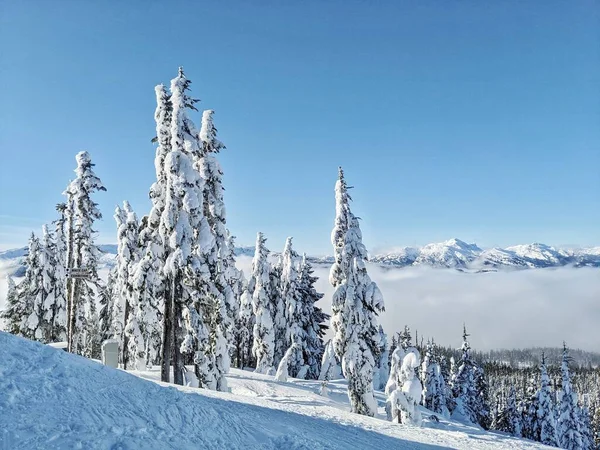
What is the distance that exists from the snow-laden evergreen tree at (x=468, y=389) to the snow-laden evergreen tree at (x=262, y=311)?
3112 centimetres

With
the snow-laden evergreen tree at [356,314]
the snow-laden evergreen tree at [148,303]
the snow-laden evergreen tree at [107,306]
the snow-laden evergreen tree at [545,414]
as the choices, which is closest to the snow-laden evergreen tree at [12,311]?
the snow-laden evergreen tree at [107,306]

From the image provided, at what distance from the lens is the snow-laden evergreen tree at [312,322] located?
45094 millimetres

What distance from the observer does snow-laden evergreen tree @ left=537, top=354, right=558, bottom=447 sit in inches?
1827

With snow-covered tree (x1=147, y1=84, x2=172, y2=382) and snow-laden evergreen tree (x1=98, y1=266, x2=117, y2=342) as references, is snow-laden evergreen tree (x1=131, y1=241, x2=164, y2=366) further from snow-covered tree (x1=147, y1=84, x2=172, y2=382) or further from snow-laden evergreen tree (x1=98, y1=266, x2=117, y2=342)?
snow-laden evergreen tree (x1=98, y1=266, x2=117, y2=342)

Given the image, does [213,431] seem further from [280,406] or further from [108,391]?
[280,406]

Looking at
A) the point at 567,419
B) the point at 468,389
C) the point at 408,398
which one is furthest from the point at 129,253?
the point at 468,389

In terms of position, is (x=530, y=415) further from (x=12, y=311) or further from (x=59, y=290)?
(x=12, y=311)

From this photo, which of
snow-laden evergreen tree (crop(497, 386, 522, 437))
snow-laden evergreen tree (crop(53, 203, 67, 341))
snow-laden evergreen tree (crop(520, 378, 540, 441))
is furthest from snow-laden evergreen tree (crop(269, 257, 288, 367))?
snow-laden evergreen tree (crop(497, 386, 522, 437))

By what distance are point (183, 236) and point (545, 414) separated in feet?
153

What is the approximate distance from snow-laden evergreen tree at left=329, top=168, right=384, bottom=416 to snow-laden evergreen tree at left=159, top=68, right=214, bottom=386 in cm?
779

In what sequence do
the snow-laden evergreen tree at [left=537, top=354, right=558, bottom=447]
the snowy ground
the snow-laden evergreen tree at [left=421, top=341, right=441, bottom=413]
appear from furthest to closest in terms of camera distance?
the snow-laden evergreen tree at [left=421, top=341, right=441, bottom=413] → the snow-laden evergreen tree at [left=537, top=354, right=558, bottom=447] → the snowy ground

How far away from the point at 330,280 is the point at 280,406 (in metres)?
11.5

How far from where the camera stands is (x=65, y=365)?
11.4 meters

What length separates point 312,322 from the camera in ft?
150
